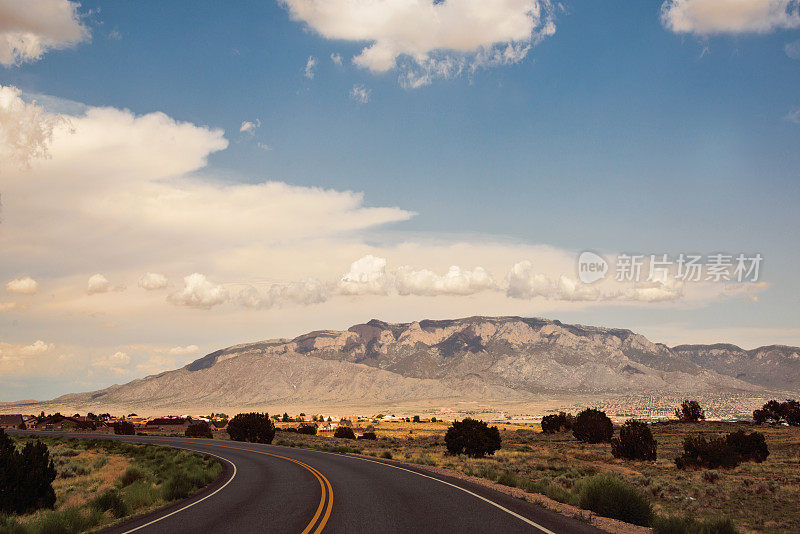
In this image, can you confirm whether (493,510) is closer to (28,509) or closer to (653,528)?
(653,528)

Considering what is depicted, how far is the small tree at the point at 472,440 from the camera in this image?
43.2 m

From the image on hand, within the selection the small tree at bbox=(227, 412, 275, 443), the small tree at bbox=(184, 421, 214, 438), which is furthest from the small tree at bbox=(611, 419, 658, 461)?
the small tree at bbox=(184, 421, 214, 438)

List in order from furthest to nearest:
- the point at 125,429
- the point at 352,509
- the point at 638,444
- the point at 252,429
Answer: the point at 125,429
the point at 252,429
the point at 638,444
the point at 352,509

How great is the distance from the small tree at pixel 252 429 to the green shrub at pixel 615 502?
49.5 meters

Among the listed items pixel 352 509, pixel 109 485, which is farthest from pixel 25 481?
pixel 352 509

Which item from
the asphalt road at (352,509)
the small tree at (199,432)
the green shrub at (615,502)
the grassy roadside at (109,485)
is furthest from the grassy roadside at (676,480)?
the small tree at (199,432)

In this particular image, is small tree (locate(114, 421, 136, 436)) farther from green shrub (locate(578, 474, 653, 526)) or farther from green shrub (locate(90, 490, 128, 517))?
green shrub (locate(578, 474, 653, 526))

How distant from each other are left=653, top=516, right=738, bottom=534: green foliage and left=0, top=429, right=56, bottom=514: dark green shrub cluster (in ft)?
65.6

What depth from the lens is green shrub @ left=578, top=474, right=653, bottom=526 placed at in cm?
1489

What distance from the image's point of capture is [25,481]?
821 inches

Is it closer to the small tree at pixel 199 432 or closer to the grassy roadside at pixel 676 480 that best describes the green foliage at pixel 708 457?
the grassy roadside at pixel 676 480

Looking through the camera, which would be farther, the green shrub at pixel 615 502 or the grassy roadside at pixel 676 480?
the grassy roadside at pixel 676 480

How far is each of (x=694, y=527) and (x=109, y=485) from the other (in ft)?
84.0

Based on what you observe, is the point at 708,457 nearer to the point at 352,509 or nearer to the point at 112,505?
the point at 352,509
